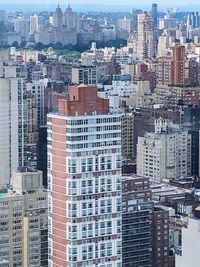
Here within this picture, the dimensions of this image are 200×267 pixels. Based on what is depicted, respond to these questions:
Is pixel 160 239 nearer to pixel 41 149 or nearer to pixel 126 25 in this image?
pixel 41 149

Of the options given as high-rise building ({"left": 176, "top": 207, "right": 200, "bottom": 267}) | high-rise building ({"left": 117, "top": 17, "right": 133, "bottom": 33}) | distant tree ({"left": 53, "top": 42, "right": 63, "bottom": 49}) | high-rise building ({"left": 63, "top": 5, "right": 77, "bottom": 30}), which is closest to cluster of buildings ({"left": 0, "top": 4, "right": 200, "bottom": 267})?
high-rise building ({"left": 176, "top": 207, "right": 200, "bottom": 267})

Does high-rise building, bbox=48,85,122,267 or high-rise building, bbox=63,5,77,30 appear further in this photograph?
high-rise building, bbox=63,5,77,30

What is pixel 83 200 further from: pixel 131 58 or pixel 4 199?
pixel 131 58

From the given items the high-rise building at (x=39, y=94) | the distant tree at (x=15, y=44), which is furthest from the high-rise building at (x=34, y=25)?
the high-rise building at (x=39, y=94)

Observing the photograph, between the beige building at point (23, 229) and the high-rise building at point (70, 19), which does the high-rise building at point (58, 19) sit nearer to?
the high-rise building at point (70, 19)

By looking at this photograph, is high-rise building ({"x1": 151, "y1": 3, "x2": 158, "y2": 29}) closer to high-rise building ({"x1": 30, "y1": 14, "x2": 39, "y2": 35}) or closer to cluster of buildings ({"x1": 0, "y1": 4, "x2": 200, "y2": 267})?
cluster of buildings ({"x1": 0, "y1": 4, "x2": 200, "y2": 267})

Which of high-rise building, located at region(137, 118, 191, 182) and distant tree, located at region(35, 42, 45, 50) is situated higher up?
distant tree, located at region(35, 42, 45, 50)

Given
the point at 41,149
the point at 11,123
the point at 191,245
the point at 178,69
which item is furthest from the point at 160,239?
the point at 178,69
